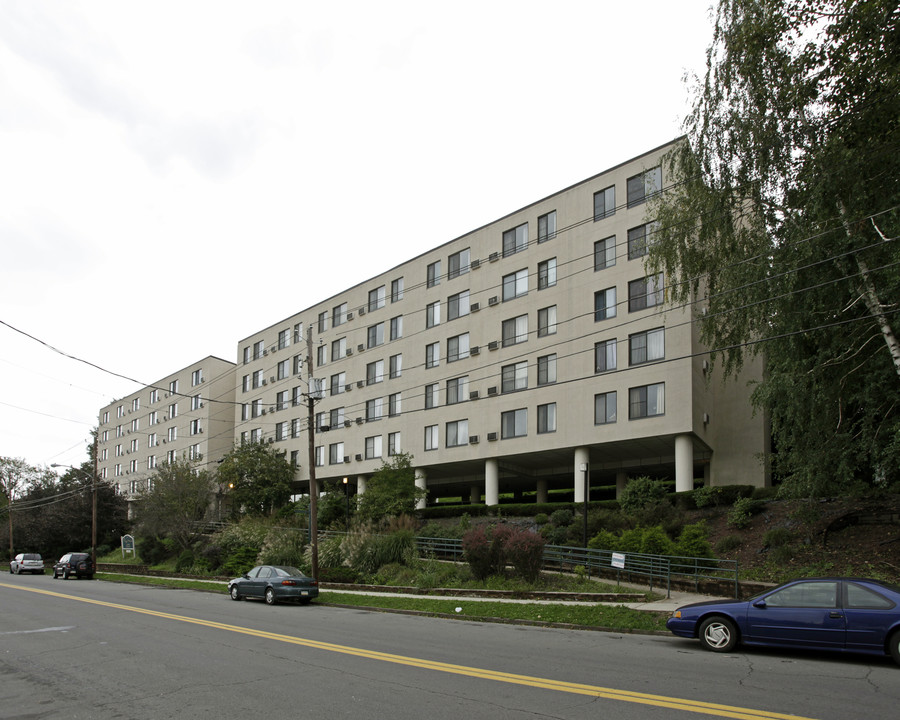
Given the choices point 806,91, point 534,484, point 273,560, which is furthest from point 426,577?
point 534,484

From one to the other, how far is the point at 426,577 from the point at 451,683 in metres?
15.2

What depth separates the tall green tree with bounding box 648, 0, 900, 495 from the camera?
17562mm

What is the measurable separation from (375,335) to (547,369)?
17.2m

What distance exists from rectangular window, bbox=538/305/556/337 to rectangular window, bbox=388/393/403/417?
12820 mm

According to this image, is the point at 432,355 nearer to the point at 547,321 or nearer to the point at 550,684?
the point at 547,321

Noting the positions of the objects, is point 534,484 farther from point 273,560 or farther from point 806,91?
point 806,91

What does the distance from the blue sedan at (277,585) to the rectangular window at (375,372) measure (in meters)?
27.3

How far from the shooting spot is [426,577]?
24016 mm

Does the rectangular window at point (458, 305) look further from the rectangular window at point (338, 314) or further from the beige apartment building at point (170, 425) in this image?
the beige apartment building at point (170, 425)

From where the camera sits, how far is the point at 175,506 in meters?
46.2

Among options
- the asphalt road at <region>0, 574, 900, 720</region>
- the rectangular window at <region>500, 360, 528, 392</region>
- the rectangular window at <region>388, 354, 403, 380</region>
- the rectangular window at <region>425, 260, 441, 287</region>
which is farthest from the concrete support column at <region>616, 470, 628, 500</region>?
the asphalt road at <region>0, 574, 900, 720</region>

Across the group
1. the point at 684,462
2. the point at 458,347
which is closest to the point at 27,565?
the point at 458,347

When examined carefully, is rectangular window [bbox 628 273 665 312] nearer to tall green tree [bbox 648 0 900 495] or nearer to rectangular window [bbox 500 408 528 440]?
rectangular window [bbox 500 408 528 440]

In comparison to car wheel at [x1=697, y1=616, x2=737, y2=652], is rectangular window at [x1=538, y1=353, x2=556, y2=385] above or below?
above
